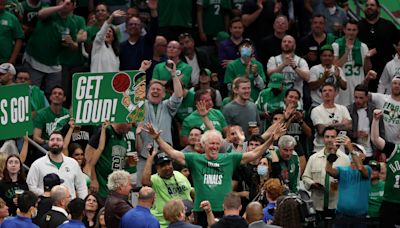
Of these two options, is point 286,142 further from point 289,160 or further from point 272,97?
point 272,97

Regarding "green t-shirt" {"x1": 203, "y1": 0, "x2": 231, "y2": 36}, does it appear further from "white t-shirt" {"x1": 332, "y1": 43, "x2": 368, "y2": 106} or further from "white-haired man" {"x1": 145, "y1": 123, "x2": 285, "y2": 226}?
"white-haired man" {"x1": 145, "y1": 123, "x2": 285, "y2": 226}

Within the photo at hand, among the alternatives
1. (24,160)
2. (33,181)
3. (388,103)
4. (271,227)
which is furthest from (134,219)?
(388,103)

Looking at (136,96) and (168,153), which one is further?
(136,96)

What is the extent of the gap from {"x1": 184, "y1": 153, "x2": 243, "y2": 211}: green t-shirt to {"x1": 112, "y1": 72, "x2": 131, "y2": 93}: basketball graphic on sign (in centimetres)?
165

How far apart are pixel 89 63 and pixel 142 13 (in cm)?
195

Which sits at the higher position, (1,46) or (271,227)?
(1,46)

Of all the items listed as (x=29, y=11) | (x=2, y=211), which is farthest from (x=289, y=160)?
(x=29, y=11)

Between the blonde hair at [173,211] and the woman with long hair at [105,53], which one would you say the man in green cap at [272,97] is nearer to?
the woman with long hair at [105,53]

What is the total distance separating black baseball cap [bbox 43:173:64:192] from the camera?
17141 millimetres

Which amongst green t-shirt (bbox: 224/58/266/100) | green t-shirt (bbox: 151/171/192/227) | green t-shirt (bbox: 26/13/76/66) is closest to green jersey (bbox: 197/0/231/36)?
green t-shirt (bbox: 224/58/266/100)

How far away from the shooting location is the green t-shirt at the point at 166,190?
18.0m

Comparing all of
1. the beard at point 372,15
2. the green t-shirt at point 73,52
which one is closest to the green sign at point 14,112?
the green t-shirt at point 73,52

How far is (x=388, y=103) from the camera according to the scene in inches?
855

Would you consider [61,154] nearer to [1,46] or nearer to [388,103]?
[1,46]
